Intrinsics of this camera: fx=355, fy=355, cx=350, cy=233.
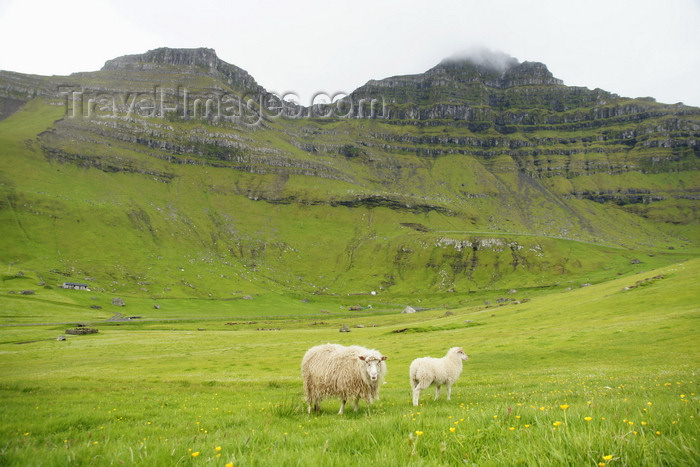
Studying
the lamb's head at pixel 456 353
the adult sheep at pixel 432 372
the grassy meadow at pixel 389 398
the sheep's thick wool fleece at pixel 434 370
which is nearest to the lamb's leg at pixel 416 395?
the adult sheep at pixel 432 372

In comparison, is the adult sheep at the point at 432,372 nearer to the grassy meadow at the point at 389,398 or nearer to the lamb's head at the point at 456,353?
the lamb's head at the point at 456,353

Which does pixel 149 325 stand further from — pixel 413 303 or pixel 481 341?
pixel 413 303

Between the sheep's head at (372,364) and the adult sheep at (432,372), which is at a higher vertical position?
the sheep's head at (372,364)

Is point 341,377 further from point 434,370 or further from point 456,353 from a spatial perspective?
point 456,353

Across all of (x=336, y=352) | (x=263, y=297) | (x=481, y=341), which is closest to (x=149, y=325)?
(x=263, y=297)

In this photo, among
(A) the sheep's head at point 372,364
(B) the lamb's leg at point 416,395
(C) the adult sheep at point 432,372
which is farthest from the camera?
(C) the adult sheep at point 432,372

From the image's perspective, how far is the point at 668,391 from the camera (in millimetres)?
12695

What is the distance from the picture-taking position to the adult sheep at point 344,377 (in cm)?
1391

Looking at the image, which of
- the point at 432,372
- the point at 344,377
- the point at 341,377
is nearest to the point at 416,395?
the point at 432,372

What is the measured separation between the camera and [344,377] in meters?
14.0

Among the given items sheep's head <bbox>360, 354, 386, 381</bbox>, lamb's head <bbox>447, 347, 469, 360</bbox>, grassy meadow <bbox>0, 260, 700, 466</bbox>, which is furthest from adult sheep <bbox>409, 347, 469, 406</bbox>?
sheep's head <bbox>360, 354, 386, 381</bbox>

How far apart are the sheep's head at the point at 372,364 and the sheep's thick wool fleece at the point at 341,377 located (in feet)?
0.29

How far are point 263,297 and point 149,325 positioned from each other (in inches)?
2807

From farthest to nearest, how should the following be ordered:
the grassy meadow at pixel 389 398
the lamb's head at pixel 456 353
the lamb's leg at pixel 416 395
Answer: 1. the lamb's head at pixel 456 353
2. the lamb's leg at pixel 416 395
3. the grassy meadow at pixel 389 398
